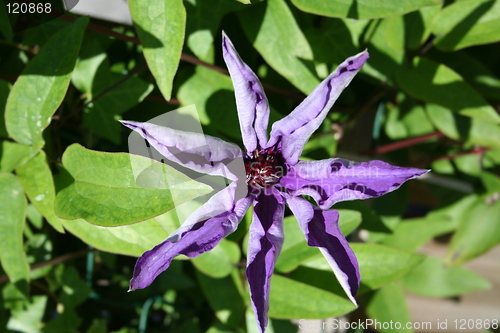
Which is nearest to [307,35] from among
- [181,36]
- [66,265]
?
[181,36]

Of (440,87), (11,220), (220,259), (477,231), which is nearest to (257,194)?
(220,259)

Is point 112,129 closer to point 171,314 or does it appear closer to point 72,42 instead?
point 72,42

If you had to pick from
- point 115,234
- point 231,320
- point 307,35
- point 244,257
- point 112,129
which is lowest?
point 231,320

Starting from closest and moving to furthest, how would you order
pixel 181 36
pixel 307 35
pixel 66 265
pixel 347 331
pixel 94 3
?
pixel 181 36 → pixel 94 3 → pixel 307 35 → pixel 66 265 → pixel 347 331

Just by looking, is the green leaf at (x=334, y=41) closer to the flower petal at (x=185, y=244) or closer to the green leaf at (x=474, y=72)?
the green leaf at (x=474, y=72)

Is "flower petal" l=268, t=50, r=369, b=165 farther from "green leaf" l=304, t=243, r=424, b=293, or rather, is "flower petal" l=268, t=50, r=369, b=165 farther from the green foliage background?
"green leaf" l=304, t=243, r=424, b=293

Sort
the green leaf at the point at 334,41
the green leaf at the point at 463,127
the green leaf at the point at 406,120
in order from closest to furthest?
the green leaf at the point at 334,41, the green leaf at the point at 463,127, the green leaf at the point at 406,120

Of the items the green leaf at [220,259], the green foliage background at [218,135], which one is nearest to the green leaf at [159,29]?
the green foliage background at [218,135]
